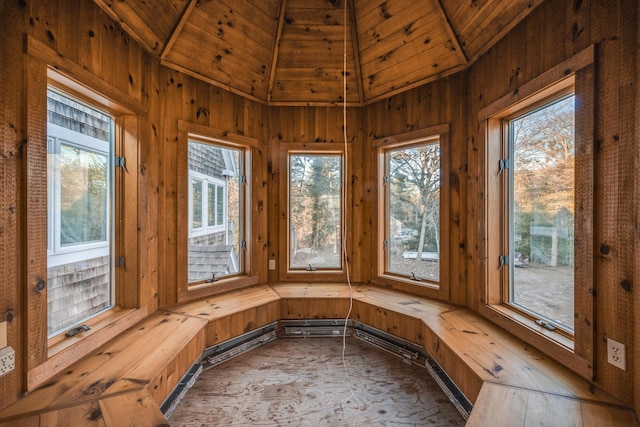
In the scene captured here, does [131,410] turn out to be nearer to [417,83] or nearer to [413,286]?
[413,286]

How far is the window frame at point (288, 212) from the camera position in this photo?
296 cm

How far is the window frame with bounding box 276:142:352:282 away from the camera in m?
2.96

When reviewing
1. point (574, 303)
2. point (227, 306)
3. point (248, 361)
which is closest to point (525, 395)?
point (574, 303)

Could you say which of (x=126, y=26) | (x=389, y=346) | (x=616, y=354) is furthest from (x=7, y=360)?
(x=616, y=354)

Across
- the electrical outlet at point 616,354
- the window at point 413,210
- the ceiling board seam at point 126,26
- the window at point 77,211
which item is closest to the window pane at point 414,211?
the window at point 413,210

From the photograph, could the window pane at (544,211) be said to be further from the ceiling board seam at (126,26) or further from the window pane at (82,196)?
the window pane at (82,196)

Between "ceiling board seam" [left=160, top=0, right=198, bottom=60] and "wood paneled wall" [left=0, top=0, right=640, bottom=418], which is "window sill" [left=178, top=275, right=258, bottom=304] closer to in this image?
"wood paneled wall" [left=0, top=0, right=640, bottom=418]

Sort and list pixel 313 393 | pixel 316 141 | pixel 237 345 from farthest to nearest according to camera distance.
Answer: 1. pixel 316 141
2. pixel 237 345
3. pixel 313 393

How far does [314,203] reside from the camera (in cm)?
305

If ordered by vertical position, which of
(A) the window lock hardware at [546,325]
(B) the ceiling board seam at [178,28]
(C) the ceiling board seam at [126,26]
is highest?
(B) the ceiling board seam at [178,28]

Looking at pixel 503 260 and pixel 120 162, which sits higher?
pixel 120 162

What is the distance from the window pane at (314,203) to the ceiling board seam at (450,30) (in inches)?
53.0

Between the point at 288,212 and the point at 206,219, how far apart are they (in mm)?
789

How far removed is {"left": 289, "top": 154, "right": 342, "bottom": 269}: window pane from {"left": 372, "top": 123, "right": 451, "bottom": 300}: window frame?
16.1 inches
